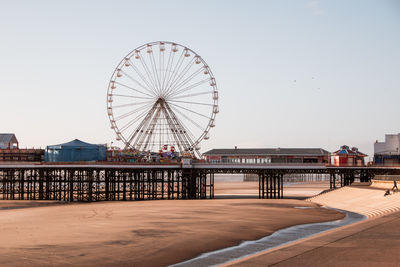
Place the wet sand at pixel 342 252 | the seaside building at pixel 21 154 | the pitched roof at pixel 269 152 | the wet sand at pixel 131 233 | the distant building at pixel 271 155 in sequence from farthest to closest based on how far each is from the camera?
the pitched roof at pixel 269 152, the distant building at pixel 271 155, the seaside building at pixel 21 154, the wet sand at pixel 131 233, the wet sand at pixel 342 252

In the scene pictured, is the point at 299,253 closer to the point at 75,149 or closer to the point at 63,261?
the point at 63,261

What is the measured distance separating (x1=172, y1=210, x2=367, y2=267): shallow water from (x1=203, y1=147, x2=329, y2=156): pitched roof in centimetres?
4467

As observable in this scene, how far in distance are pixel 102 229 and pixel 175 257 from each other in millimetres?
7957

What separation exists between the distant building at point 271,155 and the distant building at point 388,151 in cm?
882

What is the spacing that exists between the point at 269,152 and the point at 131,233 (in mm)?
57915

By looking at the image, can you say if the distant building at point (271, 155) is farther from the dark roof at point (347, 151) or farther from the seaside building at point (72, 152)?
the seaside building at point (72, 152)

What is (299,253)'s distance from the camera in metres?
19.2

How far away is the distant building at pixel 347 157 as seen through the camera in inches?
2539

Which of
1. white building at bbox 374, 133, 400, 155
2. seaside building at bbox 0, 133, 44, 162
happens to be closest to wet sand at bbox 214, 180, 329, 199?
white building at bbox 374, 133, 400, 155

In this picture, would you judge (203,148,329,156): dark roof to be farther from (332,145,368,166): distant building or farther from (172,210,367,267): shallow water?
(172,210,367,267): shallow water

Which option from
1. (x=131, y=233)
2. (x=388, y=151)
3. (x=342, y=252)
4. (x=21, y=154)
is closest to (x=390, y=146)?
(x=388, y=151)

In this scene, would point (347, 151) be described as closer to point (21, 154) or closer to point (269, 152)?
point (269, 152)

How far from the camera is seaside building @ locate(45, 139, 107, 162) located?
2547 inches

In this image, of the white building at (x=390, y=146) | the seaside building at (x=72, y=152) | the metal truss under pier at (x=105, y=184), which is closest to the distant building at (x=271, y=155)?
the white building at (x=390, y=146)
